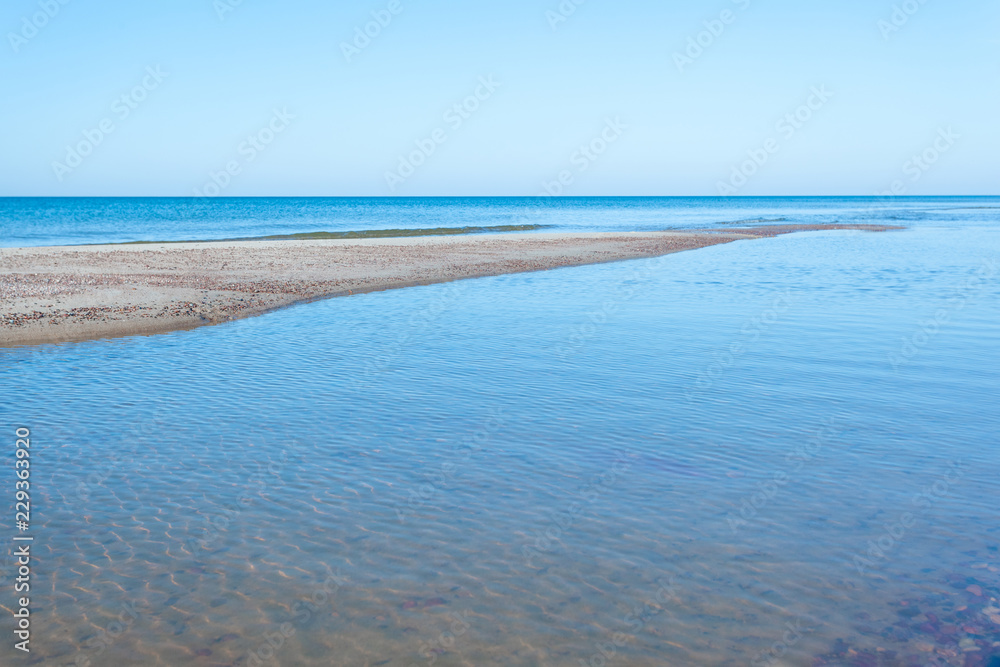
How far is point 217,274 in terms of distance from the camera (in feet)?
82.8

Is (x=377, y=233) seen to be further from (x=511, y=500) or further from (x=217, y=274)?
(x=511, y=500)

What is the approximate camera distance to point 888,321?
55.9 feet

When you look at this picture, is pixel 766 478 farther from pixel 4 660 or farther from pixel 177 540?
pixel 4 660

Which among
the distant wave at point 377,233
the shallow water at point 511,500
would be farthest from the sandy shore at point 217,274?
the distant wave at point 377,233

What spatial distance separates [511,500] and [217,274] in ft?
69.2

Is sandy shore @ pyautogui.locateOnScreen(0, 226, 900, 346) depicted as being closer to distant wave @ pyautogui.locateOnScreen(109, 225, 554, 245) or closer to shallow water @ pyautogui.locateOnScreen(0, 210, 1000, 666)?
shallow water @ pyautogui.locateOnScreen(0, 210, 1000, 666)

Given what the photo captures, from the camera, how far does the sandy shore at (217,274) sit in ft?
53.2

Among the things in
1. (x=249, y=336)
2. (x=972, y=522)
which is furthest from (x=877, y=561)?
(x=249, y=336)

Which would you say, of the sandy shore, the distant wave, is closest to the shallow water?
the sandy shore

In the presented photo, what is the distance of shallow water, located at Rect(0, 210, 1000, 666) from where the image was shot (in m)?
4.91

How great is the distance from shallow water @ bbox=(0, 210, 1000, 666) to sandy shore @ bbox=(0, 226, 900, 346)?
2.27m

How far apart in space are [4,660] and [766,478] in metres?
6.56

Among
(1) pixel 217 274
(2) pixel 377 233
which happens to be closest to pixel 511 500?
(1) pixel 217 274

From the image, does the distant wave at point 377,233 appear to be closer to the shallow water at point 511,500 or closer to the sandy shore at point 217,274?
the sandy shore at point 217,274
